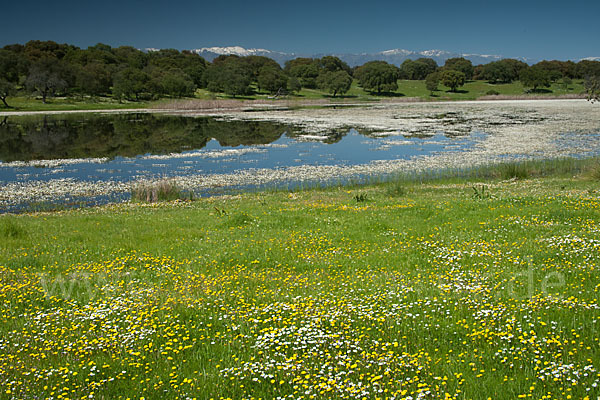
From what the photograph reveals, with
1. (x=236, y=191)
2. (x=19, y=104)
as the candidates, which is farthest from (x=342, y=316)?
(x=19, y=104)

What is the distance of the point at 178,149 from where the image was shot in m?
54.7

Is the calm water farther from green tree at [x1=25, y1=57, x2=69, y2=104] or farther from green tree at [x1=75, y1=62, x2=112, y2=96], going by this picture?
green tree at [x1=75, y1=62, x2=112, y2=96]

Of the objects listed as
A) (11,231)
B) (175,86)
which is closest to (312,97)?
(175,86)

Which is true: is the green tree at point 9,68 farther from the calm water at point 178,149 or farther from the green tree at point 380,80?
the green tree at point 380,80

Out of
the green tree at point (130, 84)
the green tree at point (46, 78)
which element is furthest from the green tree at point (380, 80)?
the green tree at point (46, 78)

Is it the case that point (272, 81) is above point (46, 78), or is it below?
above

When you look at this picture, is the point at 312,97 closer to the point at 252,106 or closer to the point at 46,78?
the point at 252,106

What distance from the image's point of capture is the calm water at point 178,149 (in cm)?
4193

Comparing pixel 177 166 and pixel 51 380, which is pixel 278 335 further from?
pixel 177 166

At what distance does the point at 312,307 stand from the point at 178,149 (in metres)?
47.8

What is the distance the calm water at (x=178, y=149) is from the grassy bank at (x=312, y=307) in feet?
80.4

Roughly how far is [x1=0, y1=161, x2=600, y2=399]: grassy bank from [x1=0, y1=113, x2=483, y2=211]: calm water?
24.5 metres

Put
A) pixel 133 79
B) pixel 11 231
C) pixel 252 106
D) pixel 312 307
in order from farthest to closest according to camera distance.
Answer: pixel 133 79 < pixel 252 106 < pixel 11 231 < pixel 312 307

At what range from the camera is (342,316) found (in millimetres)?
9453
